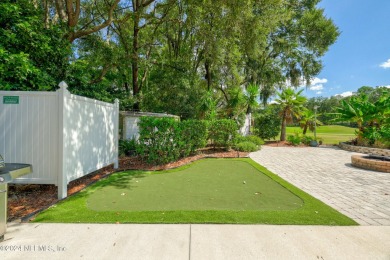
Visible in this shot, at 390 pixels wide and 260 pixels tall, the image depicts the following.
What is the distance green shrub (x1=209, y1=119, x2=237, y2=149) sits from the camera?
10250 millimetres

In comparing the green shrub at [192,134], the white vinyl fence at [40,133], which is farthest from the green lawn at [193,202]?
the green shrub at [192,134]

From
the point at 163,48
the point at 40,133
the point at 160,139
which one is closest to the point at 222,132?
the point at 160,139

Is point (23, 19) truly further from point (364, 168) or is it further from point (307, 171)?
point (364, 168)

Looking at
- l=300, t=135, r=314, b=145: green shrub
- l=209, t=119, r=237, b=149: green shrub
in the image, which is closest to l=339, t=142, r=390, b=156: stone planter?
l=300, t=135, r=314, b=145: green shrub

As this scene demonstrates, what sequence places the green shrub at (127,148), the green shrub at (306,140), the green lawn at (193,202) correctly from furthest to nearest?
the green shrub at (306,140)
the green shrub at (127,148)
the green lawn at (193,202)

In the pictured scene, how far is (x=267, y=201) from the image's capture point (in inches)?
168

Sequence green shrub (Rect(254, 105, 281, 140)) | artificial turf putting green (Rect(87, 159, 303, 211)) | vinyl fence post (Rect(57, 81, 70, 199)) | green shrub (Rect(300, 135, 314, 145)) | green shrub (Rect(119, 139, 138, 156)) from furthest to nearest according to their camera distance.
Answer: green shrub (Rect(254, 105, 281, 140)), green shrub (Rect(300, 135, 314, 145)), green shrub (Rect(119, 139, 138, 156)), vinyl fence post (Rect(57, 81, 70, 199)), artificial turf putting green (Rect(87, 159, 303, 211))

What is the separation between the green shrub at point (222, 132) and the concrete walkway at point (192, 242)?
7.26 meters

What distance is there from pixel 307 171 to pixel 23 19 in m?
9.73

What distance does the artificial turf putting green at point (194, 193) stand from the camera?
3.98m

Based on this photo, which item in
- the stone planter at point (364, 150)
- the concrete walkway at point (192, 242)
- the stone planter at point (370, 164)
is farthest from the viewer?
the stone planter at point (364, 150)

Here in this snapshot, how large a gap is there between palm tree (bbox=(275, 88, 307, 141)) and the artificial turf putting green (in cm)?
1085

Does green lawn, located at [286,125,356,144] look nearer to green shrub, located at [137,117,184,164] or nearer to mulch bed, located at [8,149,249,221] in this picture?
green shrub, located at [137,117,184,164]

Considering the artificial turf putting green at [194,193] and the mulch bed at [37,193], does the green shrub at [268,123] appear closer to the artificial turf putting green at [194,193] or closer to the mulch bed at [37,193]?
the artificial turf putting green at [194,193]
